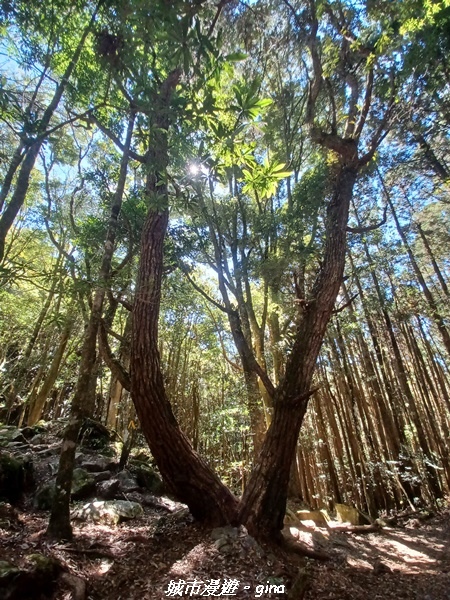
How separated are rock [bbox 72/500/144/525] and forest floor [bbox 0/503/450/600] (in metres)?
0.09

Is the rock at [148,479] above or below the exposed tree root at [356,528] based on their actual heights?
above

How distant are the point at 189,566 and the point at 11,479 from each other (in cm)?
234

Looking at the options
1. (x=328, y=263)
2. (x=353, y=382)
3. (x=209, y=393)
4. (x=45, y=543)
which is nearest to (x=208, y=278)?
(x=209, y=393)

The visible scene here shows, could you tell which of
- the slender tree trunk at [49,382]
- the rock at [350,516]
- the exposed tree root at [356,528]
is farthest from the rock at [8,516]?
the rock at [350,516]

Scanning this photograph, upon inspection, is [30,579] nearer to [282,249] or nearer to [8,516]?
[8,516]

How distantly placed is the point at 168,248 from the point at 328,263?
9.14 ft

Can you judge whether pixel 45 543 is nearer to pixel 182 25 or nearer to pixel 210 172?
pixel 210 172

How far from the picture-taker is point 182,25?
148cm

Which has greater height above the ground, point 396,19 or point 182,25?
point 396,19

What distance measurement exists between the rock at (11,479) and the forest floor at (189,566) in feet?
1.05

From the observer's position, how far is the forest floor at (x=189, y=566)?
2.08 metres

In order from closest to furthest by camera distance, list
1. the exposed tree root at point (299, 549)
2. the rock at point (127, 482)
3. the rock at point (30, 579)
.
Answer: the rock at point (30, 579)
the exposed tree root at point (299, 549)
the rock at point (127, 482)

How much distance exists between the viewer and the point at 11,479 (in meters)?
3.31

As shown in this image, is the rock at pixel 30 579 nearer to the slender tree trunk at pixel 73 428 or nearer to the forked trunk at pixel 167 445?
the slender tree trunk at pixel 73 428
